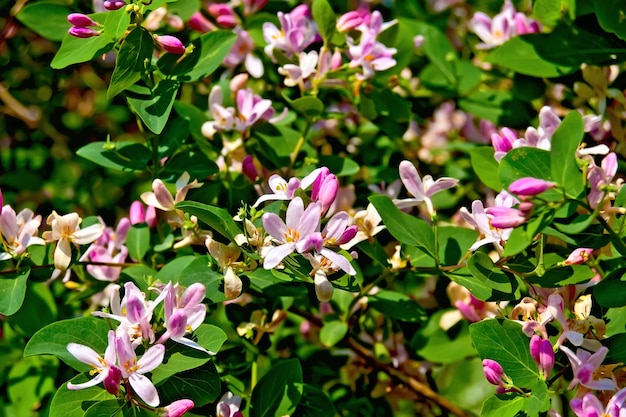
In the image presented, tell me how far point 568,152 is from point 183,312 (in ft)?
1.78

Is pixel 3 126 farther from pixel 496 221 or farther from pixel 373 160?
pixel 496 221

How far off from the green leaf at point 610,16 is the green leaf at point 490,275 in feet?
1.75

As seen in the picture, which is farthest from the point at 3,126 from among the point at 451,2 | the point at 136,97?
the point at 451,2

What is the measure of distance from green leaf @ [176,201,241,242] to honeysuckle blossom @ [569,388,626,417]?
0.53 metres

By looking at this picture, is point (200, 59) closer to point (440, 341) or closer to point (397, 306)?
point (397, 306)

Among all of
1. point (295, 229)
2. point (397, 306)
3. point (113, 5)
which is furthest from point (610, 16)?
point (113, 5)

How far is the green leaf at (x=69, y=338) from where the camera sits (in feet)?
3.42

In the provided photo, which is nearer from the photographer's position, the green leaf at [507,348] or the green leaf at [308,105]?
the green leaf at [507,348]

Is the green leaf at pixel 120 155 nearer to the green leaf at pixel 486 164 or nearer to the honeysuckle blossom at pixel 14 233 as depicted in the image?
the honeysuckle blossom at pixel 14 233

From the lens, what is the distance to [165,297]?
1.03 metres

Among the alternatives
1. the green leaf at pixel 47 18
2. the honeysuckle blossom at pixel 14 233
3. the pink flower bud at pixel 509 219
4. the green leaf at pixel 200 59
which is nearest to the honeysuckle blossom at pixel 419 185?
the pink flower bud at pixel 509 219

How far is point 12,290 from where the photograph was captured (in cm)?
115

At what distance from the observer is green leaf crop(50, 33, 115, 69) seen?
1176 mm

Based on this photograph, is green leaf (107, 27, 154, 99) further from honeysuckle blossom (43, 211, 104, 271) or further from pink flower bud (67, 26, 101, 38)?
honeysuckle blossom (43, 211, 104, 271)
